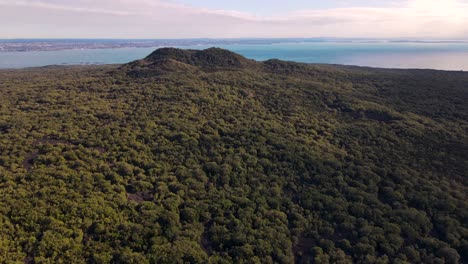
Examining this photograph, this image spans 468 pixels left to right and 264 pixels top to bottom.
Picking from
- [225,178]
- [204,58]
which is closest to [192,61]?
[204,58]

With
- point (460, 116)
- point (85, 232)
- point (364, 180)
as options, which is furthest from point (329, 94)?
point (85, 232)

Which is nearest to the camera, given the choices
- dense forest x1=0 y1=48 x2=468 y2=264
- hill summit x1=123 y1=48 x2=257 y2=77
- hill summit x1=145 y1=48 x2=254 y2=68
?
dense forest x1=0 y1=48 x2=468 y2=264

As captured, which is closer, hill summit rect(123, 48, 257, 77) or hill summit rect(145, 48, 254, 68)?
hill summit rect(123, 48, 257, 77)

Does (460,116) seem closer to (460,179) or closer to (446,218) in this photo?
(460,179)

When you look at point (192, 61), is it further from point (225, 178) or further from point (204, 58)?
point (225, 178)

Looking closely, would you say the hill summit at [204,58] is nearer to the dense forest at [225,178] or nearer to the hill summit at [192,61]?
the hill summit at [192,61]

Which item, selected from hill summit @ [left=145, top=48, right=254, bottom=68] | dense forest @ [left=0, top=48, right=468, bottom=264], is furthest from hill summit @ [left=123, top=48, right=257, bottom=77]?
dense forest @ [left=0, top=48, right=468, bottom=264]

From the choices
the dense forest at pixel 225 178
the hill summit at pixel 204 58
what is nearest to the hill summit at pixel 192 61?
the hill summit at pixel 204 58

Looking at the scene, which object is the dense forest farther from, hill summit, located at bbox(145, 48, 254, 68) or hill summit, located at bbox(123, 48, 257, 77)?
hill summit, located at bbox(145, 48, 254, 68)

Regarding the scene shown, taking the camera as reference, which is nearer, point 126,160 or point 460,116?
point 126,160
